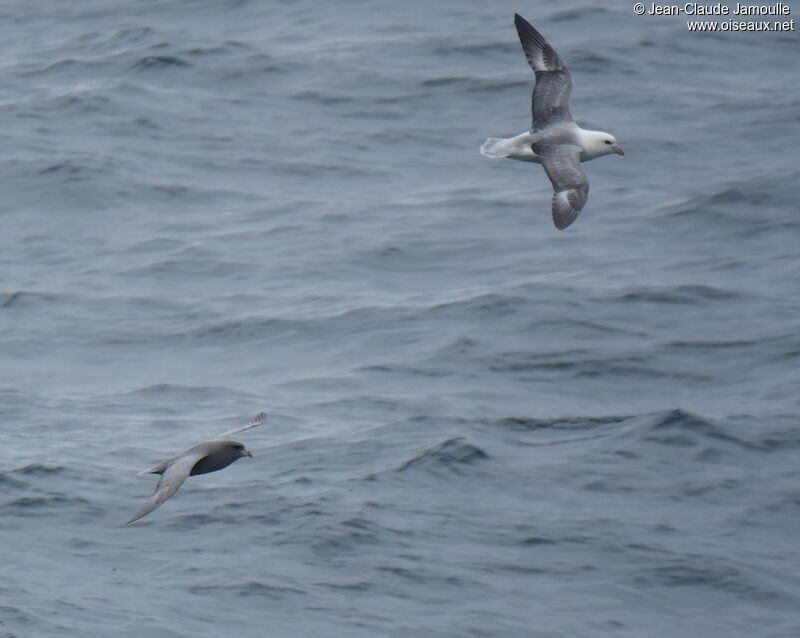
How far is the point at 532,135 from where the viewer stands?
1323 centimetres

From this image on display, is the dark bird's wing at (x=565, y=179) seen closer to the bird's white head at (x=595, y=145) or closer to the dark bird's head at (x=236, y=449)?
the bird's white head at (x=595, y=145)

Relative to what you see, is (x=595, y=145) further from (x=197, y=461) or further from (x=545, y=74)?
(x=197, y=461)

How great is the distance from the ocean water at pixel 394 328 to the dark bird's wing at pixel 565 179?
249cm

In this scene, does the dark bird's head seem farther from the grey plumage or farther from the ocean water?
the ocean water

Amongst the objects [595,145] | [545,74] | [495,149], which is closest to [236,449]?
[495,149]

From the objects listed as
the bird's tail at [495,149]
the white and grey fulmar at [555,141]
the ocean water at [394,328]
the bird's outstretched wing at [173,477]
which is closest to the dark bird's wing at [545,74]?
the white and grey fulmar at [555,141]

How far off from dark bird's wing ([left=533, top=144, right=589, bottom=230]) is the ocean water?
2.49m

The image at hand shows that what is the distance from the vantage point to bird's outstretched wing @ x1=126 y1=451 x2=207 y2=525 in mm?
9987

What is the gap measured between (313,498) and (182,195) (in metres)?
7.37

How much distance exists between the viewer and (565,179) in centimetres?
1267

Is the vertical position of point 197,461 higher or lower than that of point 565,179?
lower

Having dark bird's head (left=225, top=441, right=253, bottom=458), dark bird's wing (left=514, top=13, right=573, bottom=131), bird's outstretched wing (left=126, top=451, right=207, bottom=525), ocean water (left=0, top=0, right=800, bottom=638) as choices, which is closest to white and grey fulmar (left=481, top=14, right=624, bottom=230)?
dark bird's wing (left=514, top=13, right=573, bottom=131)

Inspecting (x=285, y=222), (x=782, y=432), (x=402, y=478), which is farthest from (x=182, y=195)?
(x=782, y=432)

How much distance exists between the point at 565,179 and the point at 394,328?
427cm
